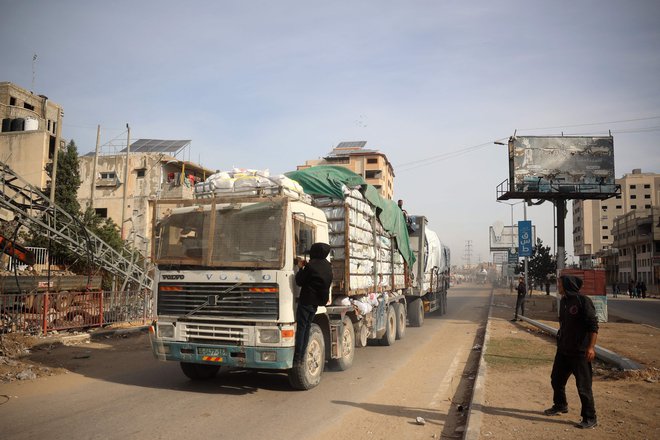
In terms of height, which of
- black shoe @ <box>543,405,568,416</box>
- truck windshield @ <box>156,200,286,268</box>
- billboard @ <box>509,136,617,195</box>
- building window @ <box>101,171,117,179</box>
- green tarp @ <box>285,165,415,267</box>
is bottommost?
black shoe @ <box>543,405,568,416</box>

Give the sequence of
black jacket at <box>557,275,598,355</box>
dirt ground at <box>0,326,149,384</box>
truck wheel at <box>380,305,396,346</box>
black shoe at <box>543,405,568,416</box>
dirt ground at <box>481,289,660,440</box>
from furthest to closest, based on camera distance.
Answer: truck wheel at <box>380,305,396,346</box> < dirt ground at <box>0,326,149,384</box> < black shoe at <box>543,405,568,416</box> < black jacket at <box>557,275,598,355</box> < dirt ground at <box>481,289,660,440</box>

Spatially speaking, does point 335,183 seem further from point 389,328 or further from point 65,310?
point 65,310

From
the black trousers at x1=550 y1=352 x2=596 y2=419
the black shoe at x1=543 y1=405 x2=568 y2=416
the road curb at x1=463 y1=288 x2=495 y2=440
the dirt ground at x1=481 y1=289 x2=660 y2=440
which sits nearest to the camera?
the road curb at x1=463 y1=288 x2=495 y2=440

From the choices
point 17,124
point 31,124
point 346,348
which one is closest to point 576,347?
point 346,348

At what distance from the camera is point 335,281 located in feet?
29.5

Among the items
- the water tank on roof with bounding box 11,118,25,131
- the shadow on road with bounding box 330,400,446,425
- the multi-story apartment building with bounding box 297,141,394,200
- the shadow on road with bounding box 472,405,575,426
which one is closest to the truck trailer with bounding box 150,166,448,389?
the shadow on road with bounding box 330,400,446,425

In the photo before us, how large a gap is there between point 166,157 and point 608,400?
39.4 metres

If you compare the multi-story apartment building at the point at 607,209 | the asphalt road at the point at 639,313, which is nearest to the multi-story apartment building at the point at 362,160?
the multi-story apartment building at the point at 607,209

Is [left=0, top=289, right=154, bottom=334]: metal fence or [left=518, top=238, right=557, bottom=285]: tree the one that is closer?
[left=0, top=289, right=154, bottom=334]: metal fence

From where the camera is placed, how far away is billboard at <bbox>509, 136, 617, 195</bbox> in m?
29.2

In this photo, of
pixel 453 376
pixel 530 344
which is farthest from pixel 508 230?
pixel 453 376

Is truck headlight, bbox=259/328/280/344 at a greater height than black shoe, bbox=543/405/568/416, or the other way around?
truck headlight, bbox=259/328/280/344

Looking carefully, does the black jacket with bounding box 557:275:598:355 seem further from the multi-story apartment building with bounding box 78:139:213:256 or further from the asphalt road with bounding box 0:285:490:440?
the multi-story apartment building with bounding box 78:139:213:256

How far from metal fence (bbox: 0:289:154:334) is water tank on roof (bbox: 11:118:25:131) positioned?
32.2 meters
